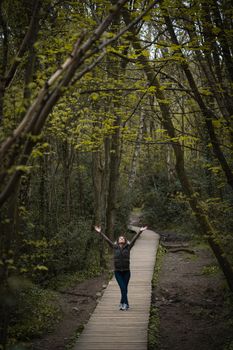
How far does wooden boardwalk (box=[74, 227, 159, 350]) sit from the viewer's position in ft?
24.7

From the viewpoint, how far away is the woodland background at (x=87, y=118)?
12.9ft

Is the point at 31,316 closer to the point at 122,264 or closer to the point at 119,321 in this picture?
the point at 119,321

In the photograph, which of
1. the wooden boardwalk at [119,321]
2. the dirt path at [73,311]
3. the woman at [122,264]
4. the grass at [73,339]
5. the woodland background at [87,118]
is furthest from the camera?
the woman at [122,264]

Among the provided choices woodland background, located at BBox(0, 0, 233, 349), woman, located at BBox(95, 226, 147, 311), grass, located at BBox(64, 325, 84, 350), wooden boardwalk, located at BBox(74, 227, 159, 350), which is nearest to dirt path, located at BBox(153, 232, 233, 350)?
wooden boardwalk, located at BBox(74, 227, 159, 350)

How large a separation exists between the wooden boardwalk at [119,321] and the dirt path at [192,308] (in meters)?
0.50

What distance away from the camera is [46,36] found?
7.21 meters

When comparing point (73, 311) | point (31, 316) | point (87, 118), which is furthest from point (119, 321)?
point (87, 118)

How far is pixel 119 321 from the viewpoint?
891 cm

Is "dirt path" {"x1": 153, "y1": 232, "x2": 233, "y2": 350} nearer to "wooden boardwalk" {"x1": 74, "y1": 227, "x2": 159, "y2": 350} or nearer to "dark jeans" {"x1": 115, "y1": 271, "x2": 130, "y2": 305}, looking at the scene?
"wooden boardwalk" {"x1": 74, "y1": 227, "x2": 159, "y2": 350}

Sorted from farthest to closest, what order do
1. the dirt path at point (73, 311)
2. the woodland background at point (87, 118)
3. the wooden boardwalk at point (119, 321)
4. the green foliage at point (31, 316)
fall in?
1. the green foliage at point (31, 316)
2. the dirt path at point (73, 311)
3. the wooden boardwalk at point (119, 321)
4. the woodland background at point (87, 118)

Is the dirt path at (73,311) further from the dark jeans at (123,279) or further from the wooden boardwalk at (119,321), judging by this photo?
the dark jeans at (123,279)

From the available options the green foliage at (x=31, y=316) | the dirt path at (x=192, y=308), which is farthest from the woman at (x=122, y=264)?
the green foliage at (x=31, y=316)

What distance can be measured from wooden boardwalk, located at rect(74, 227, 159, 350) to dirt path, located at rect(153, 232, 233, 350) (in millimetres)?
498

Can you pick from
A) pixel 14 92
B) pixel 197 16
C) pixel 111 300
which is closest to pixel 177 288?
pixel 111 300
